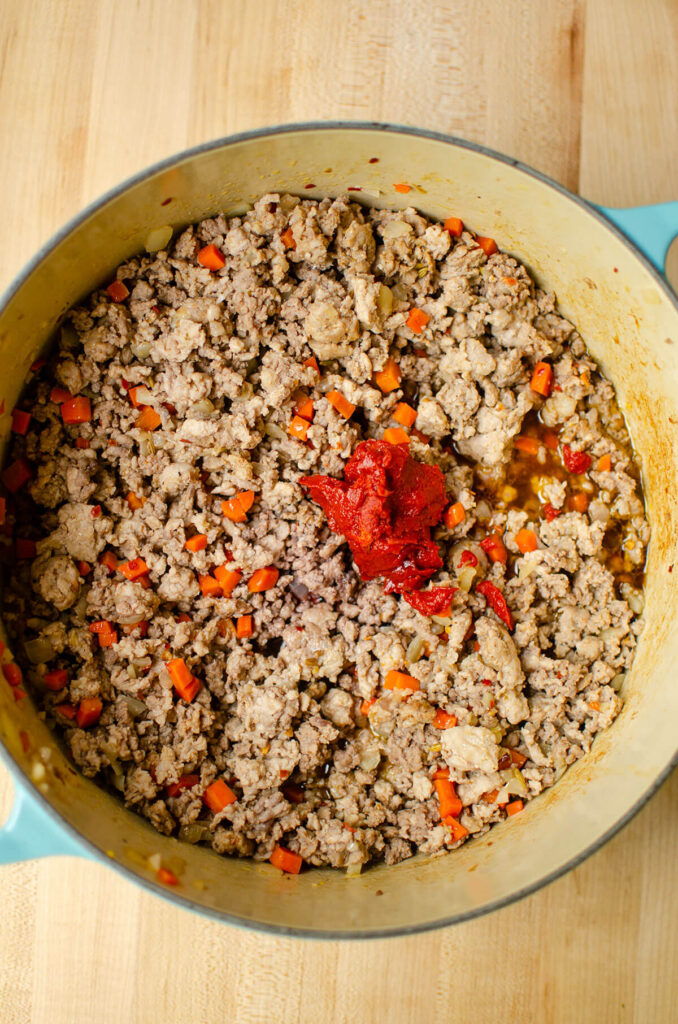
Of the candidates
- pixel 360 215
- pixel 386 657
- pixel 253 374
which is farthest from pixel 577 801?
pixel 360 215

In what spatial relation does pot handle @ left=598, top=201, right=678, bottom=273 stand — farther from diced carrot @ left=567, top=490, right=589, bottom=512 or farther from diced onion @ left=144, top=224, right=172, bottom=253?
diced onion @ left=144, top=224, right=172, bottom=253

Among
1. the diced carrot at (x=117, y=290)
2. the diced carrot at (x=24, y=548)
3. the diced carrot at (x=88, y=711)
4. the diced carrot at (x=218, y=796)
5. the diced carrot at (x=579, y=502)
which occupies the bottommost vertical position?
the diced carrot at (x=218, y=796)

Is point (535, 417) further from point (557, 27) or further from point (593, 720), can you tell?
point (557, 27)

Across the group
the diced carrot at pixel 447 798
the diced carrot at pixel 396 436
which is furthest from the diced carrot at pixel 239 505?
the diced carrot at pixel 447 798

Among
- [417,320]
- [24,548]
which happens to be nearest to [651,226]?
[417,320]

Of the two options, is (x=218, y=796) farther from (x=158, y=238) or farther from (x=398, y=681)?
(x=158, y=238)

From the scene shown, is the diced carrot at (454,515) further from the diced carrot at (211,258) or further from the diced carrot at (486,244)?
the diced carrot at (211,258)
